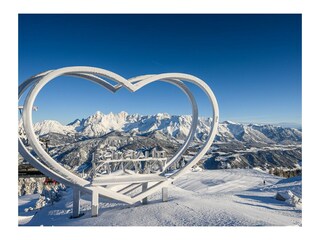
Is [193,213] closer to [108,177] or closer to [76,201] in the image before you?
[108,177]

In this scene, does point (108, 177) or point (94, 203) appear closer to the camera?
point (94, 203)

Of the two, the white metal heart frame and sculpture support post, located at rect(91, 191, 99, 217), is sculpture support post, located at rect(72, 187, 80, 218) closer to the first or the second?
the white metal heart frame

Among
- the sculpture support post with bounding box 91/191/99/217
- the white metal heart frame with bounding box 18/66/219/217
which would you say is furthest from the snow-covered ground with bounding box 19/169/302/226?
the white metal heart frame with bounding box 18/66/219/217

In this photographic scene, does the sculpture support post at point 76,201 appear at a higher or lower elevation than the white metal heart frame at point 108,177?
lower

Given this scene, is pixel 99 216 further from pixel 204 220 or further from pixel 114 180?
pixel 204 220

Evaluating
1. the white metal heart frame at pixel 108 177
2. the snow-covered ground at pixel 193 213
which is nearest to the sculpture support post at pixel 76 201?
the white metal heart frame at pixel 108 177

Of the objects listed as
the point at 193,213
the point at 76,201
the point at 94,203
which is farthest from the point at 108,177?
the point at 193,213

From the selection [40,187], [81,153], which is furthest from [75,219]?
[81,153]

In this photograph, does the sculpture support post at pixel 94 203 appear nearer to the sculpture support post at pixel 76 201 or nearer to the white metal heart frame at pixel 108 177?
the white metal heart frame at pixel 108 177
